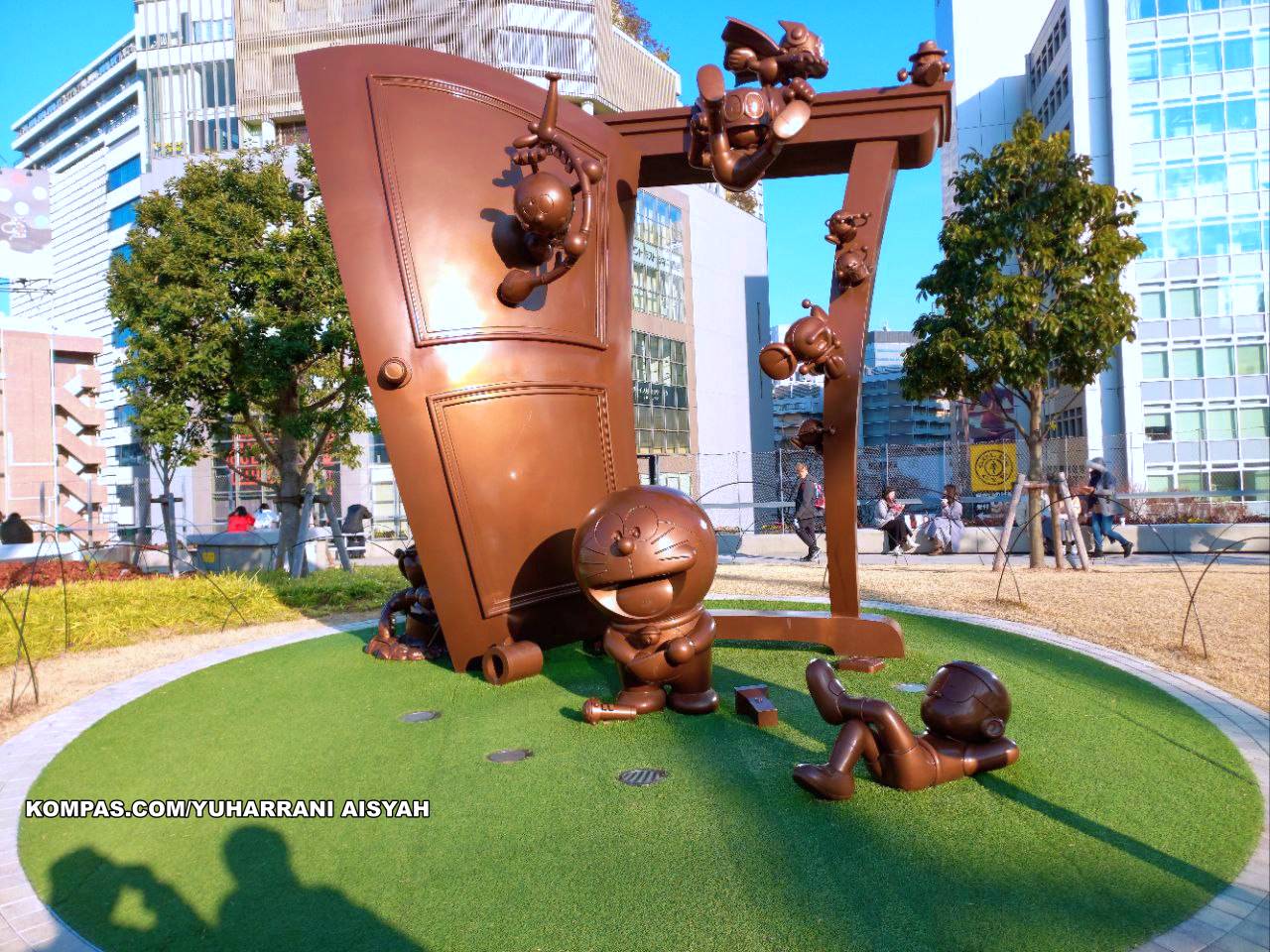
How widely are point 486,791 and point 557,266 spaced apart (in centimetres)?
368

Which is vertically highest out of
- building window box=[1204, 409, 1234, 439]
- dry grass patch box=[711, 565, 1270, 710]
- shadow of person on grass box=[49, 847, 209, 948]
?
building window box=[1204, 409, 1234, 439]

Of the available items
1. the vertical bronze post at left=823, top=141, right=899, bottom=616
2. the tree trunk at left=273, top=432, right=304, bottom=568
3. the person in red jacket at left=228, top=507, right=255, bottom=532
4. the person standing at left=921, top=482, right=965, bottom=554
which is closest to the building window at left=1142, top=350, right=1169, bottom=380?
the person standing at left=921, top=482, right=965, bottom=554

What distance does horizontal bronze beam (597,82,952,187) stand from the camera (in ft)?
22.1

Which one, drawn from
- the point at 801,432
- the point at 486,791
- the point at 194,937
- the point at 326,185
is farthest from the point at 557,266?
the point at 194,937

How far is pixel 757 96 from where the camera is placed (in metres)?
5.80

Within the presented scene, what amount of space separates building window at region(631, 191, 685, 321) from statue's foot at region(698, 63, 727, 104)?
3235cm

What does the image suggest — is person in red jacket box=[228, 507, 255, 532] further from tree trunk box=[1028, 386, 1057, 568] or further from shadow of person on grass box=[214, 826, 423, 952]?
shadow of person on grass box=[214, 826, 423, 952]

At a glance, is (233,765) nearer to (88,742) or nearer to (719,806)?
(88,742)

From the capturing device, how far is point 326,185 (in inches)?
235

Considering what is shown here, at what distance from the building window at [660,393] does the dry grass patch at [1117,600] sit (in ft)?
78.7

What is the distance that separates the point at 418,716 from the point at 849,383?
3.95m

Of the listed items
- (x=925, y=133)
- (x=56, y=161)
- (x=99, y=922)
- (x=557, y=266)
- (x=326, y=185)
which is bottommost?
(x=99, y=922)

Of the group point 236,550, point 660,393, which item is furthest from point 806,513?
point 660,393

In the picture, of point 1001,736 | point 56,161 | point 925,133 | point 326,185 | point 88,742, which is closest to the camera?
point 1001,736
